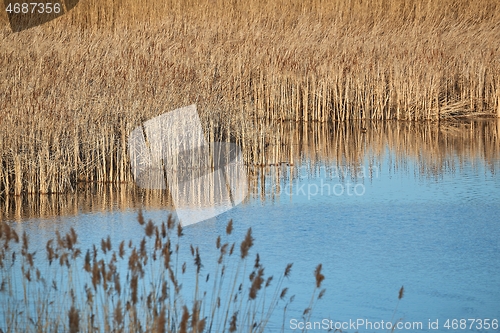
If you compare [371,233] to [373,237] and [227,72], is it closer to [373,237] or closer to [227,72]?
[373,237]

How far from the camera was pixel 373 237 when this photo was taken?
200 inches

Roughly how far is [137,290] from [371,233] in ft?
8.36

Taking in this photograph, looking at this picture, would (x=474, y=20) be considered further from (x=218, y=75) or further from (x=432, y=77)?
(x=218, y=75)

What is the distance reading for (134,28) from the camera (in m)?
13.0

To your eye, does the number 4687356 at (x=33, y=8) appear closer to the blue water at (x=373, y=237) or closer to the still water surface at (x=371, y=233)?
the still water surface at (x=371, y=233)

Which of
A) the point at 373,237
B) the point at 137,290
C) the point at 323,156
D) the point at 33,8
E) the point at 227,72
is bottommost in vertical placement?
the point at 373,237

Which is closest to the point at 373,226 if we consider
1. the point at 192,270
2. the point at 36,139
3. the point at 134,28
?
the point at 192,270

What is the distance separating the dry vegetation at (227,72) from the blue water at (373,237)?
1124 millimetres

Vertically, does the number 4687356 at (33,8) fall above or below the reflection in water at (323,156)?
above

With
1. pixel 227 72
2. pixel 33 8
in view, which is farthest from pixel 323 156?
pixel 33 8

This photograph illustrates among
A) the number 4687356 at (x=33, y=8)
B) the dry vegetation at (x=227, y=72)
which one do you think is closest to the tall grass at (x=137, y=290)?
the dry vegetation at (x=227, y=72)

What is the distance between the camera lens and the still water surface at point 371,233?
3988mm

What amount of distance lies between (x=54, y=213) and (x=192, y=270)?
176 cm

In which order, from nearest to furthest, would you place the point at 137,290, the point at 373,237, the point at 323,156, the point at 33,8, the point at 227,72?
the point at 137,290 → the point at 373,237 → the point at 323,156 → the point at 227,72 → the point at 33,8
